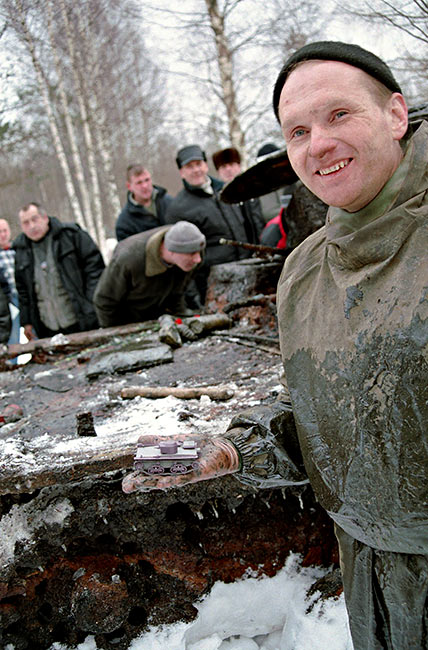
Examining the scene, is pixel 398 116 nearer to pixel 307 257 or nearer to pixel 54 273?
pixel 307 257

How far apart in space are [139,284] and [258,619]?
3.18m

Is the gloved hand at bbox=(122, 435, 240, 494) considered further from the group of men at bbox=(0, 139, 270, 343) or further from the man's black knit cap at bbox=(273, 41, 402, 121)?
the group of men at bbox=(0, 139, 270, 343)

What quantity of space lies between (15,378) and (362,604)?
330cm

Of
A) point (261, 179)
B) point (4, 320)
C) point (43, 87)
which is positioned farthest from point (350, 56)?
point (43, 87)

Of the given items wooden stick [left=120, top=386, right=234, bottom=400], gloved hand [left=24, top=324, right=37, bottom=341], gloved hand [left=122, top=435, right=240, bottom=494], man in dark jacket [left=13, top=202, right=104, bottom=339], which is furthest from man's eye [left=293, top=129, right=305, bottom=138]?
gloved hand [left=24, top=324, right=37, bottom=341]

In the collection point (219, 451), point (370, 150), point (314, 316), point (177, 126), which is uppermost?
point (177, 126)

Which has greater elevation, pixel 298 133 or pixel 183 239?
pixel 298 133

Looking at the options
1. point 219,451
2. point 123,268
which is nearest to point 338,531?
point 219,451

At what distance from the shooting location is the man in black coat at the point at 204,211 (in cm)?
548

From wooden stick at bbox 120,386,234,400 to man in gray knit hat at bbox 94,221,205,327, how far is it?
1715 mm

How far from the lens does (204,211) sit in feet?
17.9

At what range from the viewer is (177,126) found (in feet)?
41.0

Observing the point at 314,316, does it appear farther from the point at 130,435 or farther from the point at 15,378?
the point at 15,378

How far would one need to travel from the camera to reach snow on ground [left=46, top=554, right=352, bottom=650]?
7.80ft
